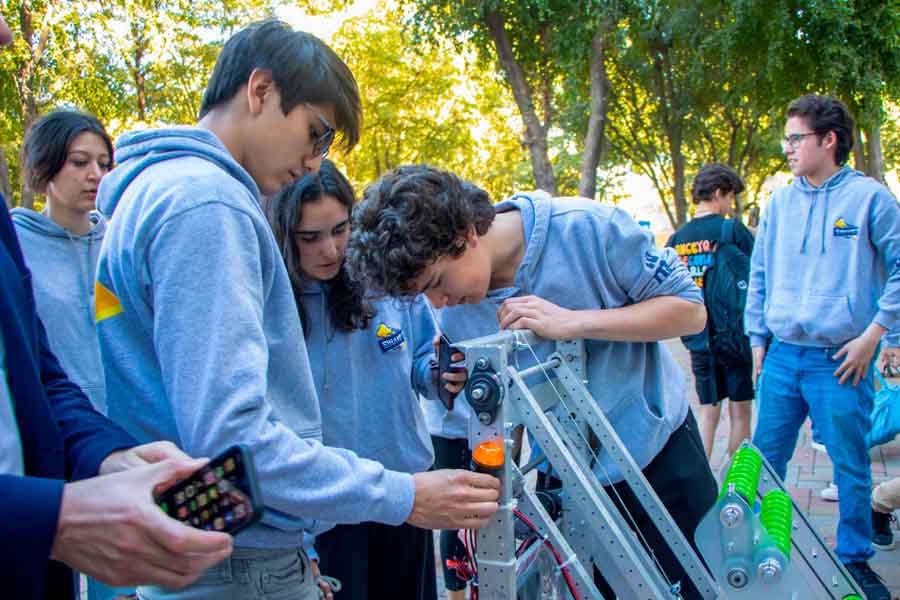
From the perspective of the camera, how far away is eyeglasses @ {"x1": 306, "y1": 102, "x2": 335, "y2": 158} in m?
1.44

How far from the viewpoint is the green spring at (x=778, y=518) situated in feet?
5.88

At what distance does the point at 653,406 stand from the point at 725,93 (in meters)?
12.8

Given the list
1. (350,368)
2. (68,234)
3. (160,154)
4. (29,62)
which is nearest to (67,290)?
(68,234)

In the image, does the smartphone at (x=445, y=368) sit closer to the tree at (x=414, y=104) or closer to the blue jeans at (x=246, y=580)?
the blue jeans at (x=246, y=580)

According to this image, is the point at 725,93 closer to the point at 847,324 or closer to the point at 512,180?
the point at 512,180

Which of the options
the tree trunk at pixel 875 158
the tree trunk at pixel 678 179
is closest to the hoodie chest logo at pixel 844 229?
the tree trunk at pixel 875 158

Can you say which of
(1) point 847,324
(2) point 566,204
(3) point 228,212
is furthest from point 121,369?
(1) point 847,324

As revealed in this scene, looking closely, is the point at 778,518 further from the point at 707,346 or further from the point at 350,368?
the point at 707,346

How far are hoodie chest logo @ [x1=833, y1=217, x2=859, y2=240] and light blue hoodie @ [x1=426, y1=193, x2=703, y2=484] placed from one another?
1537 millimetres

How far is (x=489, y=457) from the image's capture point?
4.96 feet

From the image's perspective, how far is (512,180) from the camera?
1941 centimetres

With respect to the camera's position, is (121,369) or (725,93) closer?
(121,369)

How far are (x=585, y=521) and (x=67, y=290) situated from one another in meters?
1.94

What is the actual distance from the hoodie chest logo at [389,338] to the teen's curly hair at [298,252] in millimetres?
54
